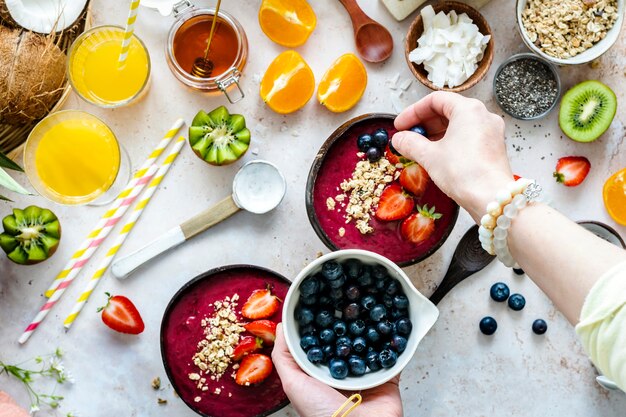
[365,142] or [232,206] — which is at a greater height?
[365,142]

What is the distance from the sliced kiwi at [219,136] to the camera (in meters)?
2.26

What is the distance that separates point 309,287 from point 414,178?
0.47 m

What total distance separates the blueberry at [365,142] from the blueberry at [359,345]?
596mm

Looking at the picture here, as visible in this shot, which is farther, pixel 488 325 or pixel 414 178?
pixel 488 325

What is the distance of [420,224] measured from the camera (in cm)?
212

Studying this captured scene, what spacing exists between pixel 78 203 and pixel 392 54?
1.15 m

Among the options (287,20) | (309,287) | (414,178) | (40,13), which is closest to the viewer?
(309,287)

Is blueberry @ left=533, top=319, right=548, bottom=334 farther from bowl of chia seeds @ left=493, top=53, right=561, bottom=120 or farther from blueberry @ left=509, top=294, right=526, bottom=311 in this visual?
bowl of chia seeds @ left=493, top=53, right=561, bottom=120

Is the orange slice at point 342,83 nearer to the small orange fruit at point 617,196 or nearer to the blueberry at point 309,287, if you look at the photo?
the blueberry at point 309,287

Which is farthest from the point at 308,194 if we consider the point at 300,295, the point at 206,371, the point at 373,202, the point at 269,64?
the point at 206,371

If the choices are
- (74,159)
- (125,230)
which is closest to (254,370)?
(125,230)

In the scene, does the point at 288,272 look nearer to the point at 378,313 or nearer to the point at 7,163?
the point at 378,313

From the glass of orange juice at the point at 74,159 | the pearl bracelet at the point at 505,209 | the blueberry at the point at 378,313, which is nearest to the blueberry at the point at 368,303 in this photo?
the blueberry at the point at 378,313

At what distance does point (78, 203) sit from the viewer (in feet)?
7.40
